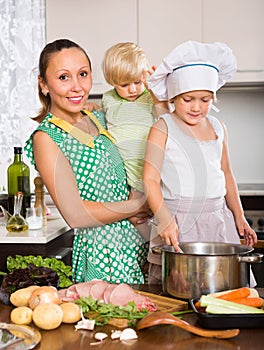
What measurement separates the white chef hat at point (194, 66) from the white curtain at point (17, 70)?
1.79 meters

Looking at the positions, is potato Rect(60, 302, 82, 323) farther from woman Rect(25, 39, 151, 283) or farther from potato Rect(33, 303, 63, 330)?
woman Rect(25, 39, 151, 283)

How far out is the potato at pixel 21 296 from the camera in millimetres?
1384

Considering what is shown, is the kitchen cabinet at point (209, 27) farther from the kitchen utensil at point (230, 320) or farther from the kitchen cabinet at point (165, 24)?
the kitchen utensil at point (230, 320)

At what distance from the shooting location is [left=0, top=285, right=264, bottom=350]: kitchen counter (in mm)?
1158

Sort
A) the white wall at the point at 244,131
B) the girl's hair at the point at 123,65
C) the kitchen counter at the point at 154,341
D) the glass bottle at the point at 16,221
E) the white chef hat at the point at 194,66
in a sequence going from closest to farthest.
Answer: the kitchen counter at the point at 154,341 < the white chef hat at the point at 194,66 < the girl's hair at the point at 123,65 < the glass bottle at the point at 16,221 < the white wall at the point at 244,131

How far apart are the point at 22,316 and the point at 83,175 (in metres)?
0.70

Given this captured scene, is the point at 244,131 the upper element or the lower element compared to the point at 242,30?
lower

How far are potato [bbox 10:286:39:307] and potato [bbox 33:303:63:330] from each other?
11 centimetres

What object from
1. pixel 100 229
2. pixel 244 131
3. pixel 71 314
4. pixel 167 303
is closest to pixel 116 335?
pixel 71 314

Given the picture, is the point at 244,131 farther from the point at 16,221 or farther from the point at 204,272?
the point at 204,272

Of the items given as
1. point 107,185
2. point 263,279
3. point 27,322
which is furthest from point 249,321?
point 263,279

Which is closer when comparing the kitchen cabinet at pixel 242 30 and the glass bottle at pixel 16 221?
the glass bottle at pixel 16 221

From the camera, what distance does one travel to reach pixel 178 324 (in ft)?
4.00

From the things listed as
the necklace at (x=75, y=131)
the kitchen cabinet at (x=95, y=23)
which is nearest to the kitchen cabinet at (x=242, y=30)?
the kitchen cabinet at (x=95, y=23)
